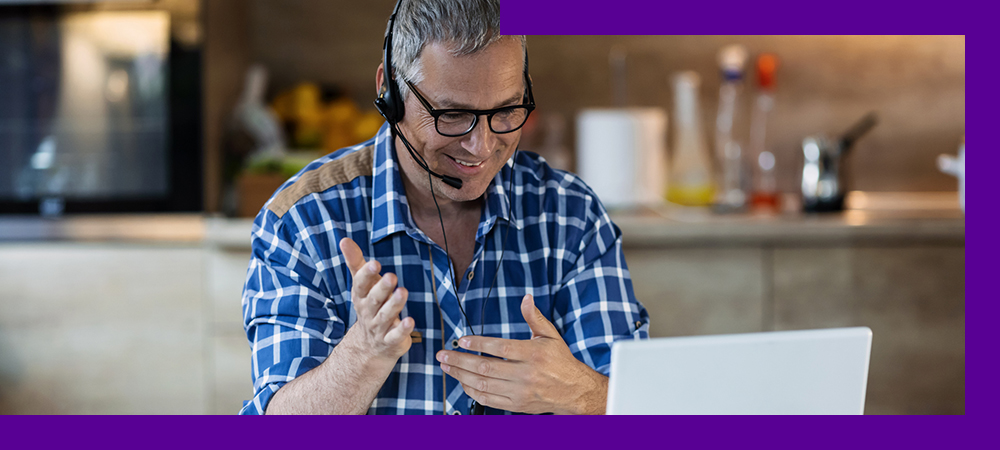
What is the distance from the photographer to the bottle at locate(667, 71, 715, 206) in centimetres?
242

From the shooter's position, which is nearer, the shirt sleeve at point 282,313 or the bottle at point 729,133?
the shirt sleeve at point 282,313

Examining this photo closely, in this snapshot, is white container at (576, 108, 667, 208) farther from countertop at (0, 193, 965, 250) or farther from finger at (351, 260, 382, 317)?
finger at (351, 260, 382, 317)

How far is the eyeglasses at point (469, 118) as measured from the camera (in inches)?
35.4

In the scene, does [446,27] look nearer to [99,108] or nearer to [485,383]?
[485,383]

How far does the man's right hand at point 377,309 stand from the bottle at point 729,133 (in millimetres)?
1796

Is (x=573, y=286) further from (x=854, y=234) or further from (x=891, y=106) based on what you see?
(x=891, y=106)

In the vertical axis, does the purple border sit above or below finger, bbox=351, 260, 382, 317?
above

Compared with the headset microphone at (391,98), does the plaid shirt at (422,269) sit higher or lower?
lower

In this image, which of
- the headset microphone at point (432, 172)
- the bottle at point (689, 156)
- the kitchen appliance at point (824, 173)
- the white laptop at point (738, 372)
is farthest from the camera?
the bottle at point (689, 156)

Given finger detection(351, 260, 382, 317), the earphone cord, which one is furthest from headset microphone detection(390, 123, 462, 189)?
finger detection(351, 260, 382, 317)

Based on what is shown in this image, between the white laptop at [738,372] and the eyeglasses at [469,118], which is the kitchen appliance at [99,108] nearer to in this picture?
the eyeglasses at [469,118]

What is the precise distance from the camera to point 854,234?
78.7 inches

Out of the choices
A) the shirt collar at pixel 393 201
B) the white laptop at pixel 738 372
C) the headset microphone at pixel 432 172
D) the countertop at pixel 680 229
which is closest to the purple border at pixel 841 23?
the white laptop at pixel 738 372

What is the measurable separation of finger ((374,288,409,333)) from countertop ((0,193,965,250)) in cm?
128
